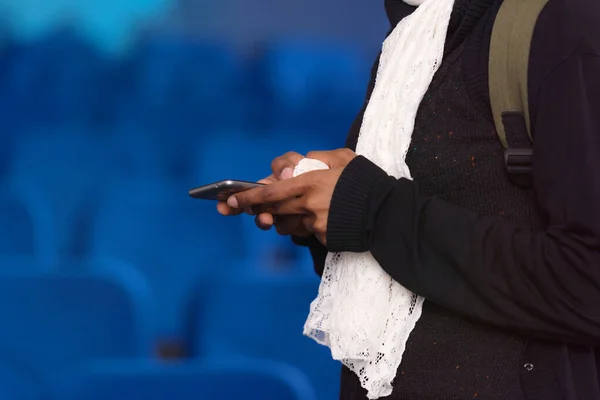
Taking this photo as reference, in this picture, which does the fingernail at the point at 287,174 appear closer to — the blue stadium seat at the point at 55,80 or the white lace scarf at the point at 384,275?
the white lace scarf at the point at 384,275

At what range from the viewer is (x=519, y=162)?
0.59 metres

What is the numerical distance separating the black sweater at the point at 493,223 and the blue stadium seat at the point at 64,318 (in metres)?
1.03

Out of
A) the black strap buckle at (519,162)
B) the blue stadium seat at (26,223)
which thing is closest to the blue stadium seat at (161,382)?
the black strap buckle at (519,162)

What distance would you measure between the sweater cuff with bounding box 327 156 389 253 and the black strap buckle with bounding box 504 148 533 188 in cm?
11

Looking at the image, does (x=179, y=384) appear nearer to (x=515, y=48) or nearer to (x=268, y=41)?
(x=515, y=48)

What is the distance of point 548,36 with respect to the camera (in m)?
0.56

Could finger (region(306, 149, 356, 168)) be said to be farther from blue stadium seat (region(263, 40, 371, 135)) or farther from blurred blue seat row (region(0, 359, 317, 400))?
blue stadium seat (region(263, 40, 371, 135))

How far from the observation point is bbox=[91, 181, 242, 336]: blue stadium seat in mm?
1979

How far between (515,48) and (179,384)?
67 cm

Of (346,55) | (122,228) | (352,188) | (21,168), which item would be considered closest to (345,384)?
(352,188)

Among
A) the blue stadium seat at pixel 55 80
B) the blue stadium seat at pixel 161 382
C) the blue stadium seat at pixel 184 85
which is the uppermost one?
the blue stadium seat at pixel 55 80

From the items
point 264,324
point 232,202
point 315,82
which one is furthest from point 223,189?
point 315,82

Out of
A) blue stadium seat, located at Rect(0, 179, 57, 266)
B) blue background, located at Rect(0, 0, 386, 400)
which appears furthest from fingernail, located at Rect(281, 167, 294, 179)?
blue stadium seat, located at Rect(0, 179, 57, 266)

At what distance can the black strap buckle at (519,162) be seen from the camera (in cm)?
58
